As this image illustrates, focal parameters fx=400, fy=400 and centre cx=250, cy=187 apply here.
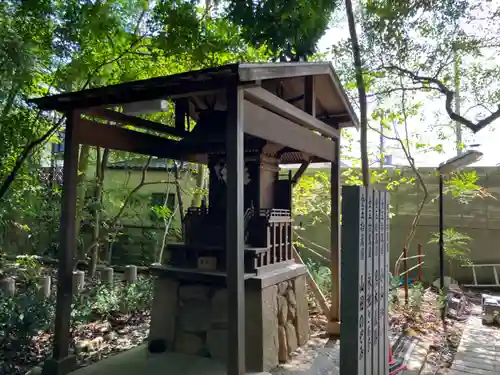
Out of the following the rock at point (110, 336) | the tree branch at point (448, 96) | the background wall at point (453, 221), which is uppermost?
the tree branch at point (448, 96)

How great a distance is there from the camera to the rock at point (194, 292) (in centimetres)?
429

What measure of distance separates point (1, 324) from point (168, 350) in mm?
1802

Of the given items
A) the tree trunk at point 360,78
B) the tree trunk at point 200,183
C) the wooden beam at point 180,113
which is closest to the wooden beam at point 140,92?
the wooden beam at point 180,113

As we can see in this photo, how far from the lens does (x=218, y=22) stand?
6121mm

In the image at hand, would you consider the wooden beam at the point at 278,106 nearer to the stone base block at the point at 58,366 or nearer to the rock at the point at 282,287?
the rock at the point at 282,287

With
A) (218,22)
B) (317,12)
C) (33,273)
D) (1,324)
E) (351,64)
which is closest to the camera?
(1,324)

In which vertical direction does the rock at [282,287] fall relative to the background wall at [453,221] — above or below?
below

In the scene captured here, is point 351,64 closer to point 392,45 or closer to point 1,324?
point 392,45

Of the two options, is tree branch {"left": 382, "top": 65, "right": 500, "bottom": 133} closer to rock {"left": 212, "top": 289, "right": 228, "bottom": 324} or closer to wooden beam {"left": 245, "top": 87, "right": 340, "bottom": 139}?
wooden beam {"left": 245, "top": 87, "right": 340, "bottom": 139}

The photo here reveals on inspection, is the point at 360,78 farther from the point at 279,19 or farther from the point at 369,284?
the point at 369,284

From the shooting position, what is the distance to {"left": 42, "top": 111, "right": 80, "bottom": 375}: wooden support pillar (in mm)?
3754

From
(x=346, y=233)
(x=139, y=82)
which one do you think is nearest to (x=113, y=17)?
(x=139, y=82)

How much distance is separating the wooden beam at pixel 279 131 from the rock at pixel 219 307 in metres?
1.68

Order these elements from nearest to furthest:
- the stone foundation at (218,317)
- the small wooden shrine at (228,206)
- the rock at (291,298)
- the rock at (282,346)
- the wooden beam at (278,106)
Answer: the small wooden shrine at (228,206), the wooden beam at (278,106), the stone foundation at (218,317), the rock at (282,346), the rock at (291,298)
